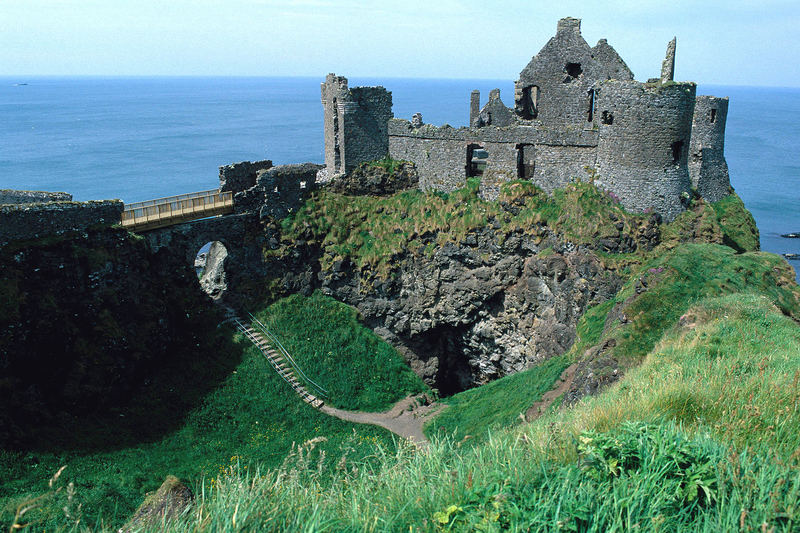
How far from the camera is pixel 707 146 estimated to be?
2927 centimetres

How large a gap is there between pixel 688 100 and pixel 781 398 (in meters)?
20.4

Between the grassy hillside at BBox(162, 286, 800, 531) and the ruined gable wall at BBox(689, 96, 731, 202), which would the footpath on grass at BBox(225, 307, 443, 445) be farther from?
the ruined gable wall at BBox(689, 96, 731, 202)

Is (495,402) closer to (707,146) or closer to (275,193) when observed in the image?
(275,193)

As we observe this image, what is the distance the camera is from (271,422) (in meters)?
24.5

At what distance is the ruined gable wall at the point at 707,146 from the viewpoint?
95.2 feet

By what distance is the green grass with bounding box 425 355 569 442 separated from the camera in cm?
2178

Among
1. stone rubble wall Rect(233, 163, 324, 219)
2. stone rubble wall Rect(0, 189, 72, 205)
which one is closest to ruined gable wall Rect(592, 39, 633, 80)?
stone rubble wall Rect(233, 163, 324, 219)

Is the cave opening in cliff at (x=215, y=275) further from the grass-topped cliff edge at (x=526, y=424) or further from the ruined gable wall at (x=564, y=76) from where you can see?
the ruined gable wall at (x=564, y=76)

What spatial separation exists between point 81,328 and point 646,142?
81.5ft

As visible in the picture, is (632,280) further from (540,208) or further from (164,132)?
(164,132)

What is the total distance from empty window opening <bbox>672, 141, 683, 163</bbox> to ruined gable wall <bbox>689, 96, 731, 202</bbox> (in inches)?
116

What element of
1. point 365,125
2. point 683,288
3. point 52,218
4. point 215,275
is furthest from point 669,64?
point 52,218

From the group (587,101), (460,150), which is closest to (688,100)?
(587,101)

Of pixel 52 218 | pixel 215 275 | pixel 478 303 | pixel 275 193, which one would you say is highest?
pixel 52 218
